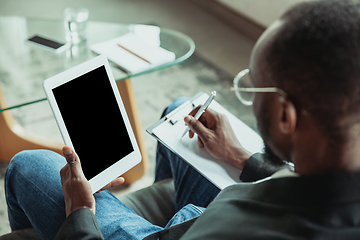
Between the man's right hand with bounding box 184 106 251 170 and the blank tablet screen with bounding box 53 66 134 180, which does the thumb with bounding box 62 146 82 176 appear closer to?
the blank tablet screen with bounding box 53 66 134 180

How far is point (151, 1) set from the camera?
3301 mm

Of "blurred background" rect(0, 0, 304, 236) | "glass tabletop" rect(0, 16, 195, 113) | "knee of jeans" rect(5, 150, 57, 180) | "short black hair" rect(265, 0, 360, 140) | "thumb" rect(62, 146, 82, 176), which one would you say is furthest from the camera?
"blurred background" rect(0, 0, 304, 236)

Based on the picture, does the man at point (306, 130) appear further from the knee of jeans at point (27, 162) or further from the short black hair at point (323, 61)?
the knee of jeans at point (27, 162)

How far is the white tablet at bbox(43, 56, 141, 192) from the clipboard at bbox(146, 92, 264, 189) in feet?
0.31

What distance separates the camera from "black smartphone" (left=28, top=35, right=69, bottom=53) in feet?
4.75

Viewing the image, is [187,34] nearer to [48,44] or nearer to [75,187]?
[48,44]

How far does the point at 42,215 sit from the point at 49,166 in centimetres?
13

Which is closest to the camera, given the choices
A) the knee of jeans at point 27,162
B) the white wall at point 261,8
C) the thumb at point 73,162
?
the thumb at point 73,162

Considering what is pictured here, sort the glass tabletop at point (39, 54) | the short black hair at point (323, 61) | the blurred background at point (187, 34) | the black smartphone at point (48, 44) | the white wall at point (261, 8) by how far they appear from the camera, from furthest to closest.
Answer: the white wall at point (261, 8) → the blurred background at point (187, 34) → the black smartphone at point (48, 44) → the glass tabletop at point (39, 54) → the short black hair at point (323, 61)

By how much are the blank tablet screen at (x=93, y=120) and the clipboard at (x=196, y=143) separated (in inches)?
3.8

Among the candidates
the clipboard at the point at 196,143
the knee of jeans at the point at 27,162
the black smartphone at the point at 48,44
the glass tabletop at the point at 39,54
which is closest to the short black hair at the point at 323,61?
the clipboard at the point at 196,143

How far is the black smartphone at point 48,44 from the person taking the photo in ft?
4.75

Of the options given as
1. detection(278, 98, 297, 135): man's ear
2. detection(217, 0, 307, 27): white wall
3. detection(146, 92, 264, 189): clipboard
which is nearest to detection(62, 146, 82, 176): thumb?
detection(146, 92, 264, 189): clipboard

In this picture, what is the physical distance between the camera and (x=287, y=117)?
0.58 m
